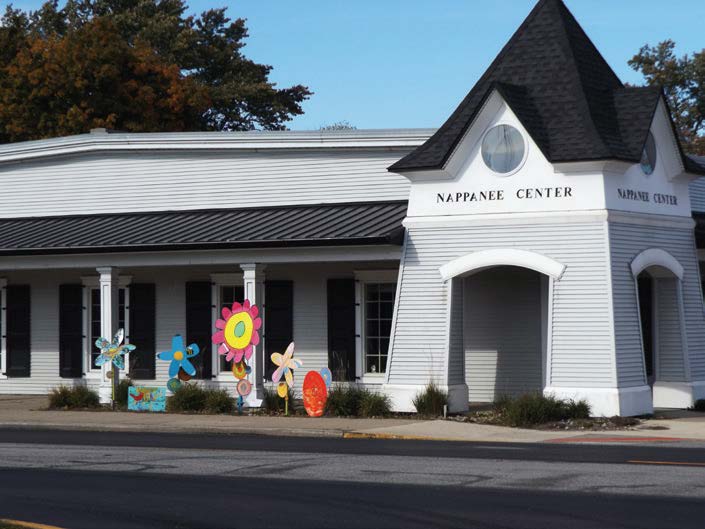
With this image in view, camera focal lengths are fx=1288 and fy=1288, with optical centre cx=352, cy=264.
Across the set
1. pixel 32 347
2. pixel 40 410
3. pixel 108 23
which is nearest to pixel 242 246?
pixel 40 410

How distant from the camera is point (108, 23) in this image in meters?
46.8

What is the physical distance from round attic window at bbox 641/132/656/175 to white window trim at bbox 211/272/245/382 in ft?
30.2

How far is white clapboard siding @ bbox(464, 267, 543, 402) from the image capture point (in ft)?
84.0

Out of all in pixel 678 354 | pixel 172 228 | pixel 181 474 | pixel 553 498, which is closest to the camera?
pixel 553 498

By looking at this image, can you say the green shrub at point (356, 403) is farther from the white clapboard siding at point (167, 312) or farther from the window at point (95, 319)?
the window at point (95, 319)

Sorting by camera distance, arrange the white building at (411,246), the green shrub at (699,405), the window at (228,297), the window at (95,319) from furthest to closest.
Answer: the window at (95,319) < the window at (228,297) < the green shrub at (699,405) < the white building at (411,246)

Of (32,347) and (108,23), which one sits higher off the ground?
(108,23)

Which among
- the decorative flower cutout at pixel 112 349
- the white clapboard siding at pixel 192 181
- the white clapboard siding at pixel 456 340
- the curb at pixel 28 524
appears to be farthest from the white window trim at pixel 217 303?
the curb at pixel 28 524

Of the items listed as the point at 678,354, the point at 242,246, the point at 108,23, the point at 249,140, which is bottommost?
the point at 678,354

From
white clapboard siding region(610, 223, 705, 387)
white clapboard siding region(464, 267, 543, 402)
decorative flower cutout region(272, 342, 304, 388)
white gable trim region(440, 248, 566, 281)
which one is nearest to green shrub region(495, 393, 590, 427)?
white clapboard siding region(610, 223, 705, 387)

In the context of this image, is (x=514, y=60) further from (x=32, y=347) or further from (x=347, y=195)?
(x=32, y=347)

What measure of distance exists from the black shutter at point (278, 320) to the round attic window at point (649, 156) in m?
8.16

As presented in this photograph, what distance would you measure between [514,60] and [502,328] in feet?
17.5

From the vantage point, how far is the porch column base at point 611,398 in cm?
2195
